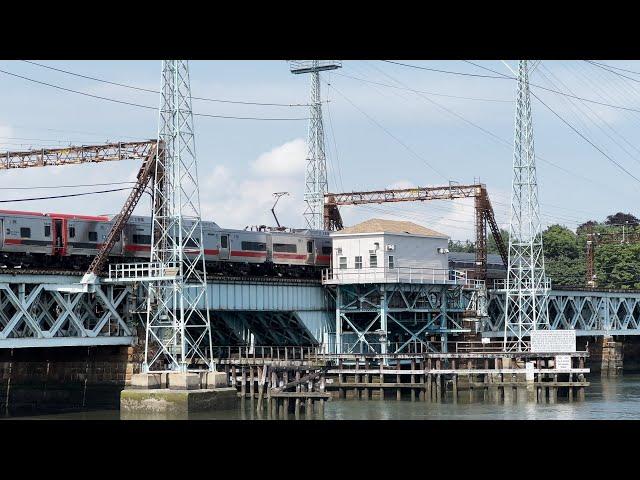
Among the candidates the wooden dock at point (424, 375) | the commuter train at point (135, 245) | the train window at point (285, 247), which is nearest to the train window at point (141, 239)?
the commuter train at point (135, 245)

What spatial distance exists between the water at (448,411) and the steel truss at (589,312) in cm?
2058

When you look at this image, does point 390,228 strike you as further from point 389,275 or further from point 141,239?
point 141,239

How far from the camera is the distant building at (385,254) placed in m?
66.2

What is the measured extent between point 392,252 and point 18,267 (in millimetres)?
22813

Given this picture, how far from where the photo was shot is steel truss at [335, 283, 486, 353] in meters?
66.8

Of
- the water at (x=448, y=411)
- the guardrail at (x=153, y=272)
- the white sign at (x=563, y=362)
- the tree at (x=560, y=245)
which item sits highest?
the tree at (x=560, y=245)

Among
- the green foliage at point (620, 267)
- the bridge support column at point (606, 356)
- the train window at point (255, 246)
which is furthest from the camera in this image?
the green foliage at point (620, 267)

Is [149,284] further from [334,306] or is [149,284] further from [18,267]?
[334,306]

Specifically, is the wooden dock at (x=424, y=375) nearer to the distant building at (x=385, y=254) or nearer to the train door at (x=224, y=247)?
the distant building at (x=385, y=254)

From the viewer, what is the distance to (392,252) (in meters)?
67.0
